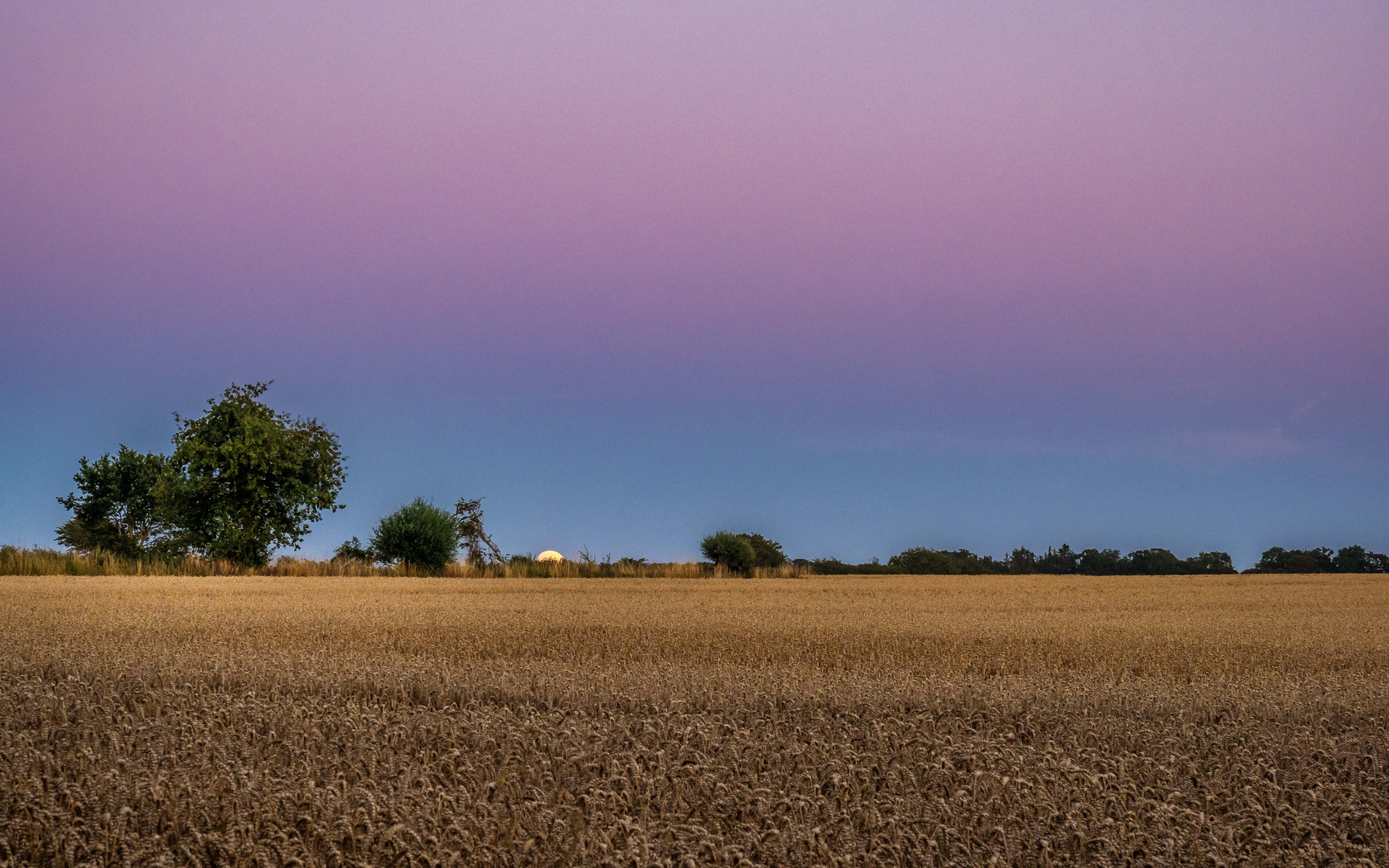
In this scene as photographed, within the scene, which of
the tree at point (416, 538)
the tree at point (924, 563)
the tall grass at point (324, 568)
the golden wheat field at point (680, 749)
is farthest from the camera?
the tree at point (924, 563)

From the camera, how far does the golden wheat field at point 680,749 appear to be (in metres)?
2.79

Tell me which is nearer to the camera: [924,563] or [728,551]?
[728,551]

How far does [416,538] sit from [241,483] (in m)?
6.77

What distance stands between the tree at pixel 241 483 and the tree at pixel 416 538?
11.8ft

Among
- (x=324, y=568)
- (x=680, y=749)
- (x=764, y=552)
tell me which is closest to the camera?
(x=680, y=749)

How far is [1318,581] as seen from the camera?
24.2 m

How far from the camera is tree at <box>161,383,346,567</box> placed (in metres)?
30.0

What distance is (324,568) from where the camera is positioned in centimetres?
2764

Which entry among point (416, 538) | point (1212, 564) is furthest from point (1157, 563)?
point (416, 538)

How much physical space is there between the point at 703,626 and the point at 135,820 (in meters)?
6.34

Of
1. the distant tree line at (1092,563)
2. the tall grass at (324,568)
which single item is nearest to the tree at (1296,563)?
the distant tree line at (1092,563)

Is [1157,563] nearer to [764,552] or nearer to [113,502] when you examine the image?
[764,552]

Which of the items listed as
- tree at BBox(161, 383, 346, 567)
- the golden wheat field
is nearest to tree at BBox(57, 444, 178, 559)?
tree at BBox(161, 383, 346, 567)

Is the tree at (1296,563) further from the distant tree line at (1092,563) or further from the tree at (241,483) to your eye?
the tree at (241,483)
